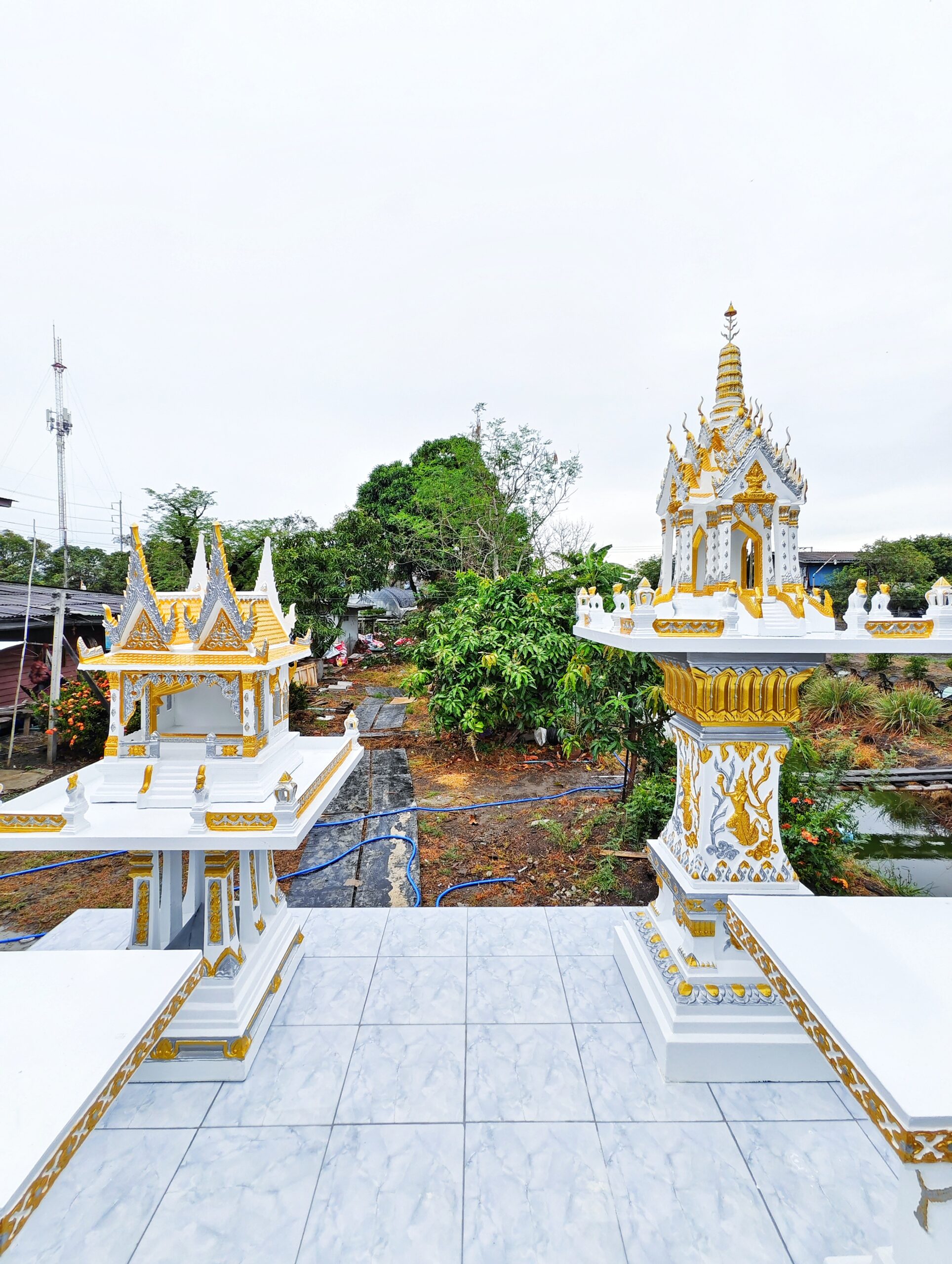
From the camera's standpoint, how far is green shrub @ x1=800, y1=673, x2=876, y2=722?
12836 mm

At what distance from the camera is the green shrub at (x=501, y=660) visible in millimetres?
9758

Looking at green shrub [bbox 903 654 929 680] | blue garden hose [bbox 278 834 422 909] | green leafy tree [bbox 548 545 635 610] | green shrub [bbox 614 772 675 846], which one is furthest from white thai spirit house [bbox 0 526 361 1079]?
green shrub [bbox 903 654 929 680]

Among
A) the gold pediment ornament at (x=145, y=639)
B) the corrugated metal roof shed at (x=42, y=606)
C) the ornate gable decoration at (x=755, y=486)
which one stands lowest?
the gold pediment ornament at (x=145, y=639)

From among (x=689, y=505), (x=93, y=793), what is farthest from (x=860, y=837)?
(x=93, y=793)

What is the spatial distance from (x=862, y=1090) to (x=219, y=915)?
10.9 feet

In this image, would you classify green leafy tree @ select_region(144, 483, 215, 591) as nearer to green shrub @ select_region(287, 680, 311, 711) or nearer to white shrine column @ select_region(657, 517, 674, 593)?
green shrub @ select_region(287, 680, 311, 711)

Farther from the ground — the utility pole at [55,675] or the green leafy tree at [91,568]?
the green leafy tree at [91,568]

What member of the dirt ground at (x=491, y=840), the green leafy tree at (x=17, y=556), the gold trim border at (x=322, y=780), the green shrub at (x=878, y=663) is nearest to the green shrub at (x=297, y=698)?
the dirt ground at (x=491, y=840)

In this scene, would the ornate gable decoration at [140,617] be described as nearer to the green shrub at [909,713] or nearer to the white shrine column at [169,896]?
the white shrine column at [169,896]

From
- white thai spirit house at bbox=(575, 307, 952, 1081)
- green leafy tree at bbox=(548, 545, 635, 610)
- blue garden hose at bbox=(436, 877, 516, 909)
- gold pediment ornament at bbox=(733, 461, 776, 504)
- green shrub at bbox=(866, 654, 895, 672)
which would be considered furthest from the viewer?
green shrub at bbox=(866, 654, 895, 672)

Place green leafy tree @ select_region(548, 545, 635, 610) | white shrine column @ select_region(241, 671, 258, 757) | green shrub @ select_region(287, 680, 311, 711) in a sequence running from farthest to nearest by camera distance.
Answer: green shrub @ select_region(287, 680, 311, 711) → green leafy tree @ select_region(548, 545, 635, 610) → white shrine column @ select_region(241, 671, 258, 757)

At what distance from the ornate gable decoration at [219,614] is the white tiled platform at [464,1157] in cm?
262

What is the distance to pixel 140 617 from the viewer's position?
3742mm

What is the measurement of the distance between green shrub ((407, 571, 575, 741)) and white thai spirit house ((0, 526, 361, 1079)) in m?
5.68
